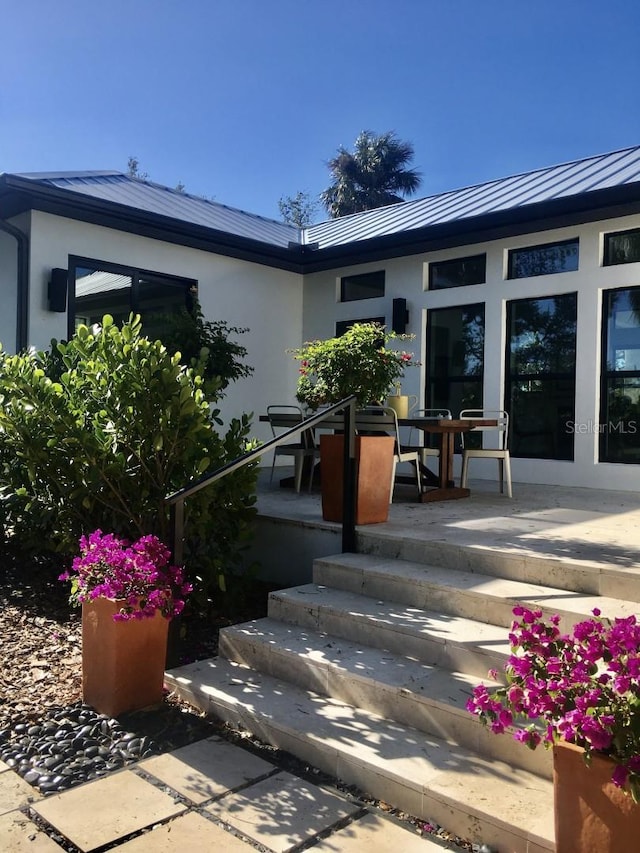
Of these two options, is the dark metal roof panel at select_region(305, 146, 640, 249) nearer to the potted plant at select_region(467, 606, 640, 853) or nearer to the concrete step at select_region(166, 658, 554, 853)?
the concrete step at select_region(166, 658, 554, 853)

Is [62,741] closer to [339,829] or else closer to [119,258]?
[339,829]

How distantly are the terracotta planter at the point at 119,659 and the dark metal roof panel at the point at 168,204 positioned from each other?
14.8 feet

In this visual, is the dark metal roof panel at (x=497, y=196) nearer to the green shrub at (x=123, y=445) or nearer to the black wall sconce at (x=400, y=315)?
the black wall sconce at (x=400, y=315)

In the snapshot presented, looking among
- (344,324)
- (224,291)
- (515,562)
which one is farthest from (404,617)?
(344,324)

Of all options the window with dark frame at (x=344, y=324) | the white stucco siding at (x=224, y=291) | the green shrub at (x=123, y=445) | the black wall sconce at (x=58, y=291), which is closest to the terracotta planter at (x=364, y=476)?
the green shrub at (x=123, y=445)

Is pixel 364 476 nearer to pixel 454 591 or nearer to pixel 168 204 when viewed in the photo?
pixel 454 591

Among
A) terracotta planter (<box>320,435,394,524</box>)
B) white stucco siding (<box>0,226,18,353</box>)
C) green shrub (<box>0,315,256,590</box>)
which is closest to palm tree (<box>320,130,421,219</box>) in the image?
white stucco siding (<box>0,226,18,353</box>)

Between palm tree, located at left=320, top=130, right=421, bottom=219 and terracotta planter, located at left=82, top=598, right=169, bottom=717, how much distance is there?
24.0 m

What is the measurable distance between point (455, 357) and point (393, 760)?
19.1 ft

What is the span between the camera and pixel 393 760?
2.16 metres

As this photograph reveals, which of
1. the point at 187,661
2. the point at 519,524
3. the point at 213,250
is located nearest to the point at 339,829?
the point at 187,661

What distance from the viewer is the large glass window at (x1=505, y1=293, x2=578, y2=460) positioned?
21.9 feet

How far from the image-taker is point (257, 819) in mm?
1979

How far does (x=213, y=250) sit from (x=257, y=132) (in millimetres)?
12321
